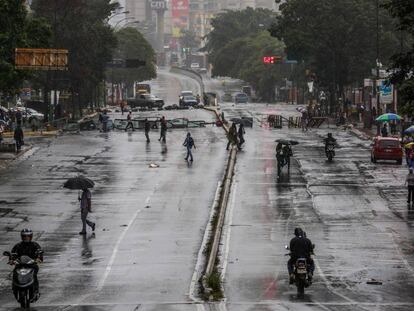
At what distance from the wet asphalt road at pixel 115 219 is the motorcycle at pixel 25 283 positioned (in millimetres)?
416

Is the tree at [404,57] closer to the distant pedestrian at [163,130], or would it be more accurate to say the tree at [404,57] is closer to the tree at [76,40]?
the distant pedestrian at [163,130]

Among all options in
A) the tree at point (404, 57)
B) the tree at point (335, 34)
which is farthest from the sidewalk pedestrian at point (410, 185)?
the tree at point (335, 34)

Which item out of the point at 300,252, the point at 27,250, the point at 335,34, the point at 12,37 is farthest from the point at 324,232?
the point at 335,34

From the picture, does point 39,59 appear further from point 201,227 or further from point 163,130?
point 201,227

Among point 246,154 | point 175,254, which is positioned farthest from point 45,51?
point 175,254

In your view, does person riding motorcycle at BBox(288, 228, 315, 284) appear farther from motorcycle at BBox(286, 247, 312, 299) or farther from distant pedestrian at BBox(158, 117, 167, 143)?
distant pedestrian at BBox(158, 117, 167, 143)

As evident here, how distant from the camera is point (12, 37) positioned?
74.0 meters

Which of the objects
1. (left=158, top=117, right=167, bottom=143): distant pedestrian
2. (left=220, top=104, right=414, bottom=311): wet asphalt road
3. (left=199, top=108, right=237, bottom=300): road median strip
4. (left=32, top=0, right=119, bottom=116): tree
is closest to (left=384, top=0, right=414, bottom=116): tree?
(left=220, top=104, right=414, bottom=311): wet asphalt road

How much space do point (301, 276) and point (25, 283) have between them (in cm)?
564

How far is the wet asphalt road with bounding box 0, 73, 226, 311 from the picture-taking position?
2731cm

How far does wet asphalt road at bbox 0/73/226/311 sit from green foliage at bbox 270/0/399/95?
39.1 m

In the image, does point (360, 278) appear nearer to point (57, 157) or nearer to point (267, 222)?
point (267, 222)

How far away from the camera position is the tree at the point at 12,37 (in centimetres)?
7050

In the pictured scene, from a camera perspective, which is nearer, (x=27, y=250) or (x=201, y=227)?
(x=27, y=250)
